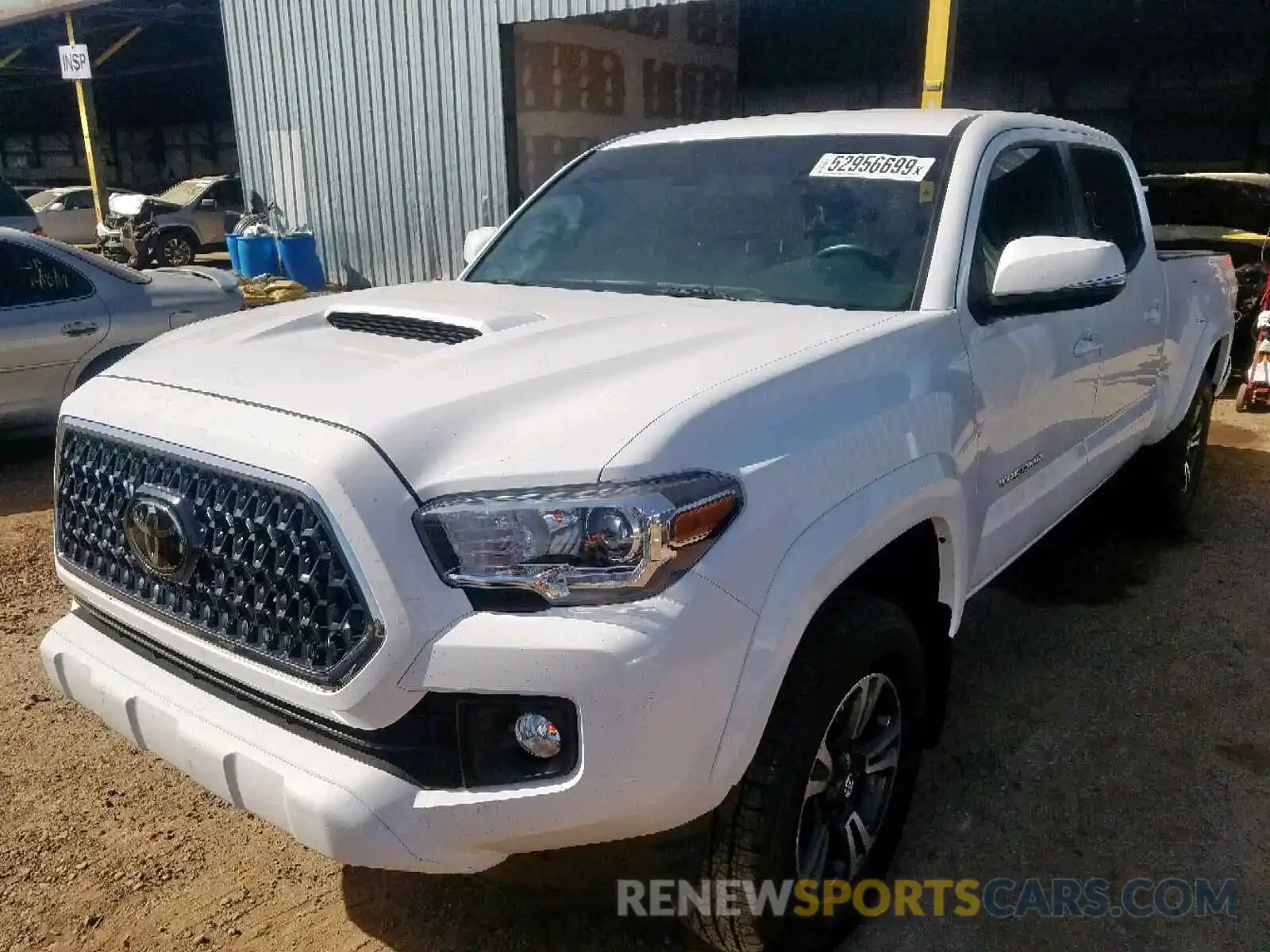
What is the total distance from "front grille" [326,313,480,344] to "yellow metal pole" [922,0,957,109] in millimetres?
5433

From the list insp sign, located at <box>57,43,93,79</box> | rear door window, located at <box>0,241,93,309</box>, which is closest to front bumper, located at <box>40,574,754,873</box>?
rear door window, located at <box>0,241,93,309</box>

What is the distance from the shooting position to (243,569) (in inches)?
73.9

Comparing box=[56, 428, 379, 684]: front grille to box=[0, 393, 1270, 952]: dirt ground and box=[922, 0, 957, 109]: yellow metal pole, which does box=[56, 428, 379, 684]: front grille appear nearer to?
box=[0, 393, 1270, 952]: dirt ground

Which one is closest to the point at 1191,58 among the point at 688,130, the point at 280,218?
the point at 280,218

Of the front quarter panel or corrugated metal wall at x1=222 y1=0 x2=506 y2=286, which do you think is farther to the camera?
corrugated metal wall at x1=222 y1=0 x2=506 y2=286

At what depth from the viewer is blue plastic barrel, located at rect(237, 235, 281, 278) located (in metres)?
12.6

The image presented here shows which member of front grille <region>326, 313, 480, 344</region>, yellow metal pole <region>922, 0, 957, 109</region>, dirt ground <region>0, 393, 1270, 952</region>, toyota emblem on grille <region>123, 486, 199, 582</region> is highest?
yellow metal pole <region>922, 0, 957, 109</region>

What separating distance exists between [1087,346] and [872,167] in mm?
963

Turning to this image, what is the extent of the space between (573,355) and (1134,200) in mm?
3048

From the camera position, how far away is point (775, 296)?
2.81m

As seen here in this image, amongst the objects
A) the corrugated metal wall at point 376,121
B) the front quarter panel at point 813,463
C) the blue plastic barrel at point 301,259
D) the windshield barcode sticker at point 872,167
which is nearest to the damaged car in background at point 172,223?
the corrugated metal wall at point 376,121

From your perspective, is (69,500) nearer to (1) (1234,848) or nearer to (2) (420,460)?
Result: (2) (420,460)

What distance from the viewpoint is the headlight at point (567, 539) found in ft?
5.55

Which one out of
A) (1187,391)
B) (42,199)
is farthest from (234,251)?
(1187,391)
